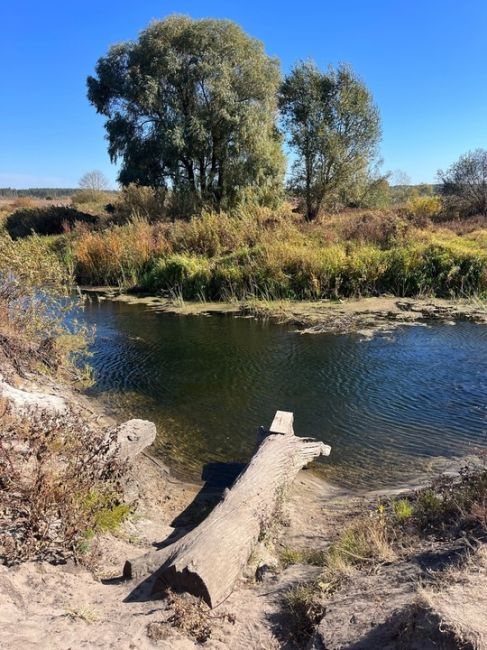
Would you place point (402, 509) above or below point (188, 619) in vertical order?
above

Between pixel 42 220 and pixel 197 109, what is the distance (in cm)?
1174

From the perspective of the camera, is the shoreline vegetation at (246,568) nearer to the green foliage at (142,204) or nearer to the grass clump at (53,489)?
the grass clump at (53,489)

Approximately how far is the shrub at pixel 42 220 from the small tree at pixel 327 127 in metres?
12.3

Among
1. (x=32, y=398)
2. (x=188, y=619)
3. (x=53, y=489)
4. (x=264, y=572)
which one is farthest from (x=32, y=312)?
(x=188, y=619)

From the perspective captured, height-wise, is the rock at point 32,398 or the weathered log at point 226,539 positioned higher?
the rock at point 32,398

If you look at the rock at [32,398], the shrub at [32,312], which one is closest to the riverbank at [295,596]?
the rock at [32,398]

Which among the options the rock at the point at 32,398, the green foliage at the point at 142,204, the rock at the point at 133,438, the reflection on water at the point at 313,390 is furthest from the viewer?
the green foliage at the point at 142,204

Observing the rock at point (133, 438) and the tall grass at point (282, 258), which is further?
the tall grass at point (282, 258)

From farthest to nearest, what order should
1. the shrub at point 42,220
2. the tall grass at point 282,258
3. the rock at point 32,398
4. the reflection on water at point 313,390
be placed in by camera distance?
1. the shrub at point 42,220
2. the tall grass at point 282,258
3. the reflection on water at point 313,390
4. the rock at point 32,398

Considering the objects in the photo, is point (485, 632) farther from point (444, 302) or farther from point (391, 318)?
point (444, 302)

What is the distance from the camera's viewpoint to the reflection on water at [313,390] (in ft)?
21.5

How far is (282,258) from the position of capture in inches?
644

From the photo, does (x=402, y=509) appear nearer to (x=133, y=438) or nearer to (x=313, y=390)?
(x=133, y=438)

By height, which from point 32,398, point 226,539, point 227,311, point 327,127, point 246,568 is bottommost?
point 246,568
